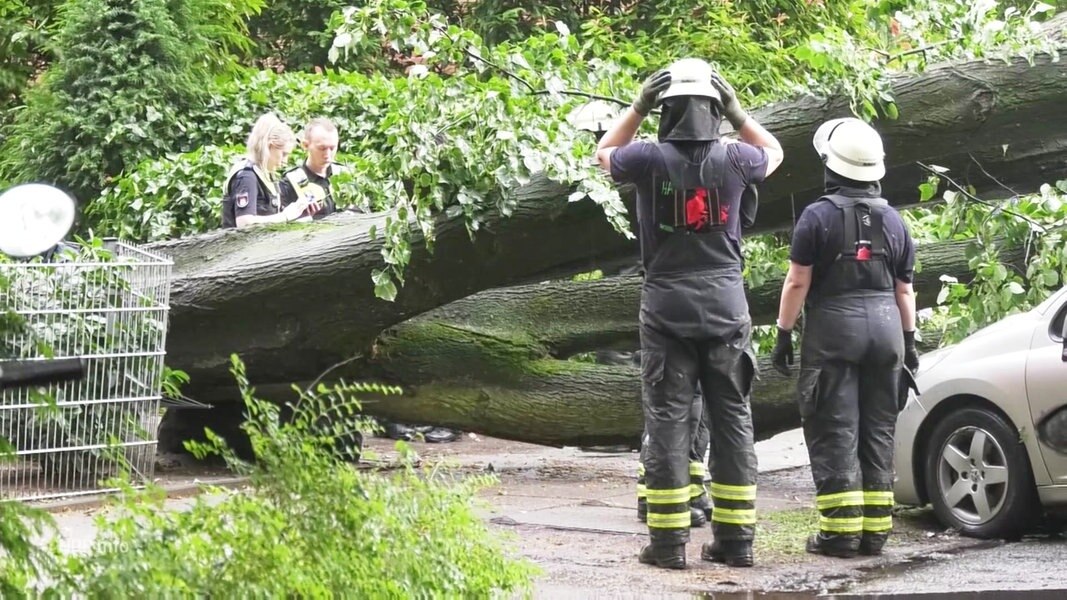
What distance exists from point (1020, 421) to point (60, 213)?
213 inches

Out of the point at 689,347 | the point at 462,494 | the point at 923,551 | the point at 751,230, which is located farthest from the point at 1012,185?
the point at 462,494

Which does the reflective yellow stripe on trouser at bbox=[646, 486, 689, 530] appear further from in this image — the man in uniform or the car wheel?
the man in uniform

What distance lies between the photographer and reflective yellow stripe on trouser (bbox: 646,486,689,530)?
666cm

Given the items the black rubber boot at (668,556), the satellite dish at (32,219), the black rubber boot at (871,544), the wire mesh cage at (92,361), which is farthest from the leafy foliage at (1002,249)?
the satellite dish at (32,219)

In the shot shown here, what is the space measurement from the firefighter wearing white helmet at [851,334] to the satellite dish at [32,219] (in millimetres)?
4203

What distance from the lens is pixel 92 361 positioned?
848 cm

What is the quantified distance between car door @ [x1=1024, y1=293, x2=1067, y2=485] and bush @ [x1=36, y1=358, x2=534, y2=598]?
389 centimetres

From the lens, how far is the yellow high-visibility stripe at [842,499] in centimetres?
705

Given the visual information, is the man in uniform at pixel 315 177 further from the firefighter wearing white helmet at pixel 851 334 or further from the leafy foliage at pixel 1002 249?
the leafy foliage at pixel 1002 249

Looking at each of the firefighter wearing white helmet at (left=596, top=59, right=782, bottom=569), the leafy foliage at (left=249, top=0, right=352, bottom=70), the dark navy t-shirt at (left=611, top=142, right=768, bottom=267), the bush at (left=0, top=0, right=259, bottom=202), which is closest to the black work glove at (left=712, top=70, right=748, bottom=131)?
the firefighter wearing white helmet at (left=596, top=59, right=782, bottom=569)

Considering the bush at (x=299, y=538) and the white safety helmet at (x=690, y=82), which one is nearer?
the bush at (x=299, y=538)

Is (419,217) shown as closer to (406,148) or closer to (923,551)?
(406,148)

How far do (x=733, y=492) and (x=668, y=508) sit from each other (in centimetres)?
30

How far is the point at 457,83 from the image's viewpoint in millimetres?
7871
